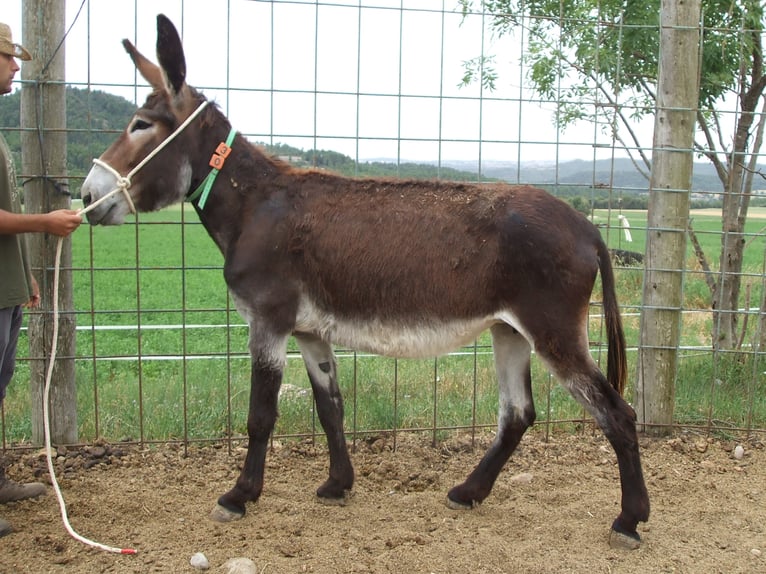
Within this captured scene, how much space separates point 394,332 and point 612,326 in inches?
49.6

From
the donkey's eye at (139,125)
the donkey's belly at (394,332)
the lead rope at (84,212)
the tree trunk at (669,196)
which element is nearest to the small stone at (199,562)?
the lead rope at (84,212)

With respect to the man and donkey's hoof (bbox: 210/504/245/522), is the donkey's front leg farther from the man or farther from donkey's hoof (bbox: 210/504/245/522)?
the man

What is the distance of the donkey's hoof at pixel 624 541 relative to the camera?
3.77 meters

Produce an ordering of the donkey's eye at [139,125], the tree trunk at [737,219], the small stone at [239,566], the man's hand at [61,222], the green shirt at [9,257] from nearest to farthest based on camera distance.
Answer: the small stone at [239,566] → the man's hand at [61,222] → the green shirt at [9,257] → the donkey's eye at [139,125] → the tree trunk at [737,219]

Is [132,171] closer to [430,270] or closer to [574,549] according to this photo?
[430,270]

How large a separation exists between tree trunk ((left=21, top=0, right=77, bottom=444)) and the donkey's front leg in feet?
5.38

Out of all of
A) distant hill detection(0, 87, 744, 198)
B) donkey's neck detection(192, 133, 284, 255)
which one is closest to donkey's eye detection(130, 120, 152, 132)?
donkey's neck detection(192, 133, 284, 255)

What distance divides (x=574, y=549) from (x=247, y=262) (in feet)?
7.65

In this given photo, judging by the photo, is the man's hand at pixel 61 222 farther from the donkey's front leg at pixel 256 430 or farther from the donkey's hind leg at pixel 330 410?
the donkey's hind leg at pixel 330 410

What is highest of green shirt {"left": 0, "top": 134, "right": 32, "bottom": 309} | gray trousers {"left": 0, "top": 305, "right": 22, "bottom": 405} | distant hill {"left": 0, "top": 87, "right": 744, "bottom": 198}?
distant hill {"left": 0, "top": 87, "right": 744, "bottom": 198}

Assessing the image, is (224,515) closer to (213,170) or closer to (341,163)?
(213,170)

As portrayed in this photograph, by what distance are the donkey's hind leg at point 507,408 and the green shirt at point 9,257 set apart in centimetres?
266

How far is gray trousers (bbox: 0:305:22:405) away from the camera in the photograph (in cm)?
370

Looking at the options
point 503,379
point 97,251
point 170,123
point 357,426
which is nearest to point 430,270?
point 503,379
